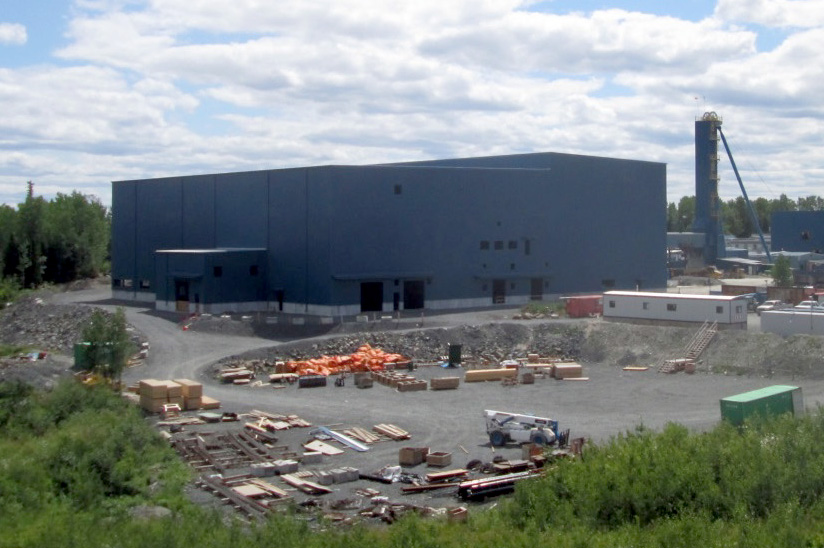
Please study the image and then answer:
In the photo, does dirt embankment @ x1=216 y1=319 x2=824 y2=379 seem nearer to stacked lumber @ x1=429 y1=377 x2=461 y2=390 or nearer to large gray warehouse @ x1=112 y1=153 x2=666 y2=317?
large gray warehouse @ x1=112 y1=153 x2=666 y2=317

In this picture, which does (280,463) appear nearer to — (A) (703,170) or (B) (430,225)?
(B) (430,225)

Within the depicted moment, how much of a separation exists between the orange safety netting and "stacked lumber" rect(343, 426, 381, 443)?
441 inches

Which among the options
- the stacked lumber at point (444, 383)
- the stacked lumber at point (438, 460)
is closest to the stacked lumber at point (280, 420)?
the stacked lumber at point (438, 460)

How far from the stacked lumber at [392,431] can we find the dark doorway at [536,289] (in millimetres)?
30086

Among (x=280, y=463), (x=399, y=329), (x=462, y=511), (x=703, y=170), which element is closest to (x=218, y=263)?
(x=399, y=329)

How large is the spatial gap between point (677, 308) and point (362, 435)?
900 inches

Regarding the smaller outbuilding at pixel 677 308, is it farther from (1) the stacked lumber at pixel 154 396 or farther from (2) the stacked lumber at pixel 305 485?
(2) the stacked lumber at pixel 305 485

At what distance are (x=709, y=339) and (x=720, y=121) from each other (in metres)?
48.9

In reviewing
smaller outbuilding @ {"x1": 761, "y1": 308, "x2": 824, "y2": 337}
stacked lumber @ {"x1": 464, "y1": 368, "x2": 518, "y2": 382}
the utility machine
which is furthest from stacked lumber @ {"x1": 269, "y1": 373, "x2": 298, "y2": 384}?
smaller outbuilding @ {"x1": 761, "y1": 308, "x2": 824, "y2": 337}

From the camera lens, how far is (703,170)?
Result: 8675 centimetres

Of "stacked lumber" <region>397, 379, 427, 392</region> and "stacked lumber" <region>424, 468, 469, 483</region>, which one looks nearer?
"stacked lumber" <region>424, 468, 469, 483</region>

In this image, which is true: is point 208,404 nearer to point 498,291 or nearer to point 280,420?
point 280,420

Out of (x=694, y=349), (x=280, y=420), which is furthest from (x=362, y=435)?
(x=694, y=349)

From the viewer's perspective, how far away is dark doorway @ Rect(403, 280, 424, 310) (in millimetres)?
53812
